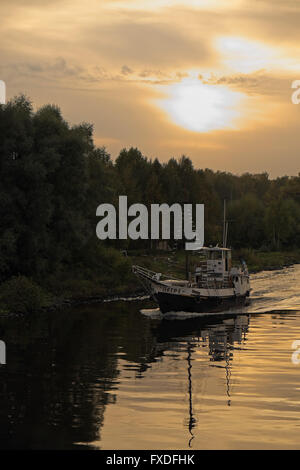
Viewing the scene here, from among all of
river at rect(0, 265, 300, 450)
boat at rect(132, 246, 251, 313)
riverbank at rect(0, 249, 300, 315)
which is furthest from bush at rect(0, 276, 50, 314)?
boat at rect(132, 246, 251, 313)

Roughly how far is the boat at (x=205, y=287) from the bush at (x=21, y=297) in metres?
9.11

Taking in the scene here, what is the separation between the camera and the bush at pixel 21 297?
196ft

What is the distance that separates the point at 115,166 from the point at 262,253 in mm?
39182

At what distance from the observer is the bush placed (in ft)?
196

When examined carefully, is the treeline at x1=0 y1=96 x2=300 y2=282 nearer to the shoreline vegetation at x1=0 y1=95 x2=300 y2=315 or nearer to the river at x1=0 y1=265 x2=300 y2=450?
the shoreline vegetation at x1=0 y1=95 x2=300 y2=315

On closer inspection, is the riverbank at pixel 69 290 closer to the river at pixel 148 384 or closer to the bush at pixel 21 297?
the bush at pixel 21 297

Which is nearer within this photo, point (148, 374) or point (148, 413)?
point (148, 413)

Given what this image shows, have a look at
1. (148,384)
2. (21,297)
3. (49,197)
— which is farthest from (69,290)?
(148,384)

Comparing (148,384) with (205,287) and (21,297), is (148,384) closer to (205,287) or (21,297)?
(21,297)

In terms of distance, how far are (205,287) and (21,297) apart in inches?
649

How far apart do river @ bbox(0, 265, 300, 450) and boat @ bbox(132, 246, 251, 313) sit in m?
3.96

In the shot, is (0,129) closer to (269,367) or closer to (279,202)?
(269,367)
